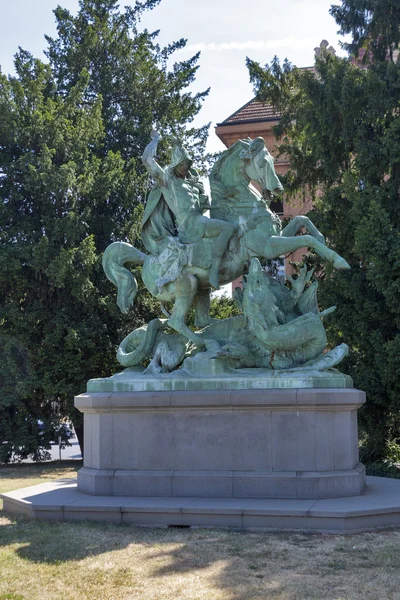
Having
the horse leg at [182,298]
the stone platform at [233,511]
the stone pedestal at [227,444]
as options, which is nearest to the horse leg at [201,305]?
the horse leg at [182,298]

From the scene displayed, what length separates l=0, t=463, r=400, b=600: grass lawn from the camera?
5.38 meters

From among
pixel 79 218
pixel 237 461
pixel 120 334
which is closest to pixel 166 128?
pixel 79 218

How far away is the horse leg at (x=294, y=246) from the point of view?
9.05m

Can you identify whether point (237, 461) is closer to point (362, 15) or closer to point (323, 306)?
point (323, 306)

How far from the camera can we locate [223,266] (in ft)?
31.5

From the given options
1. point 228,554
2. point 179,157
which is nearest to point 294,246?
point 179,157

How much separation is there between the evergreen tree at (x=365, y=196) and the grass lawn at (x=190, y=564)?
7077mm

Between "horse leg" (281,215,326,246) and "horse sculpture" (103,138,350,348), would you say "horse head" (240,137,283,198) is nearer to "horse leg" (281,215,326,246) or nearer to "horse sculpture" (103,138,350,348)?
"horse sculpture" (103,138,350,348)

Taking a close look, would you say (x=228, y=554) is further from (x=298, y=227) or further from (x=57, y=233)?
(x=57, y=233)

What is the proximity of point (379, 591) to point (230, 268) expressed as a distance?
5051 mm

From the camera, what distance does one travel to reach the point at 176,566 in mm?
6039

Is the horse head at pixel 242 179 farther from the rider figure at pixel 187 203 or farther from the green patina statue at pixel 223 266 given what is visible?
the rider figure at pixel 187 203

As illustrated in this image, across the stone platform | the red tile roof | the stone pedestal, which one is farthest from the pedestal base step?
the red tile roof

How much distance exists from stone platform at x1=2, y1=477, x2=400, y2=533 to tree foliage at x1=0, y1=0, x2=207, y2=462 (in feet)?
31.1
